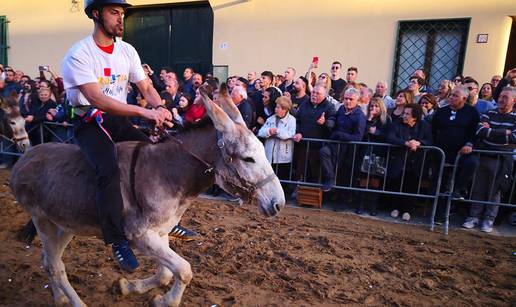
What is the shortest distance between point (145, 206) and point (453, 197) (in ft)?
17.2

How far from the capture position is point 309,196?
7.07 m

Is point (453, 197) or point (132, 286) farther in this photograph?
point (453, 197)

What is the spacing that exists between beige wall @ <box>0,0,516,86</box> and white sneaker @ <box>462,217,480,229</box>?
4475 millimetres

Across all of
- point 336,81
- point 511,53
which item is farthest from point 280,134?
point 511,53

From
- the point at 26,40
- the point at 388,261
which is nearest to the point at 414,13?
the point at 388,261

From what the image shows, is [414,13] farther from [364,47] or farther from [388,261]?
[388,261]

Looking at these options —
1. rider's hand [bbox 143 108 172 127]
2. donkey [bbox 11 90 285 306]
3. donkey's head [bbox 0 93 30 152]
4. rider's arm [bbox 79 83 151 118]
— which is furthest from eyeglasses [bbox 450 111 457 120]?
donkey's head [bbox 0 93 30 152]

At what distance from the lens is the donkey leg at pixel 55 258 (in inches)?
141

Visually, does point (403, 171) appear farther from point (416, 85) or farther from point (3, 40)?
point (3, 40)

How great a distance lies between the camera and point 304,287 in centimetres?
410

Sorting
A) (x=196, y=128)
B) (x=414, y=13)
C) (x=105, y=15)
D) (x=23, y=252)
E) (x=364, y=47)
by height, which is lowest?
(x=23, y=252)

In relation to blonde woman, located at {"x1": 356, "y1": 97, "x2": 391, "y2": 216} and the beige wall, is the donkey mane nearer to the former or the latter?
blonde woman, located at {"x1": 356, "y1": 97, "x2": 391, "y2": 216}

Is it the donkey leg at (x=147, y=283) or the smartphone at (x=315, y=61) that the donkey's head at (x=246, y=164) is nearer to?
the donkey leg at (x=147, y=283)

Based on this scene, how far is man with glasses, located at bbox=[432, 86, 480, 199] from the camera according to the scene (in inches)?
247
